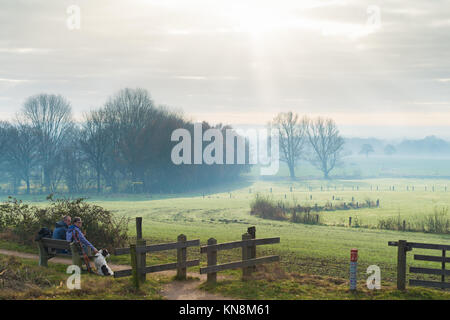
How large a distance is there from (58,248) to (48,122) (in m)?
86.3

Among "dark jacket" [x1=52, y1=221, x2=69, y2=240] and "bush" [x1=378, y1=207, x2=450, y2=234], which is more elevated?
"dark jacket" [x1=52, y1=221, x2=69, y2=240]

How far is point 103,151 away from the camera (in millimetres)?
92250

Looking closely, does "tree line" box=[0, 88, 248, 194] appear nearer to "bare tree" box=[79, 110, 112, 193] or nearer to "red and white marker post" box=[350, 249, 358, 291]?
"bare tree" box=[79, 110, 112, 193]

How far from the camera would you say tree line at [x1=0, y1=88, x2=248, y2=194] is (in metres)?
90.2

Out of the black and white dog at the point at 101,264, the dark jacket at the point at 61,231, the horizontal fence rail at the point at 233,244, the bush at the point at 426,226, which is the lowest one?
the bush at the point at 426,226

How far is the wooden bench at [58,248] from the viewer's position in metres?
18.3

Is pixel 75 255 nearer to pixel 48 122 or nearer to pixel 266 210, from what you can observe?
pixel 266 210

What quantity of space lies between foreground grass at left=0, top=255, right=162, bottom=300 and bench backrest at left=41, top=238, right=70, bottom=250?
3.04 feet

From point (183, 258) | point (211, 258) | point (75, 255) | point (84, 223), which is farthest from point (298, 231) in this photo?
point (75, 255)

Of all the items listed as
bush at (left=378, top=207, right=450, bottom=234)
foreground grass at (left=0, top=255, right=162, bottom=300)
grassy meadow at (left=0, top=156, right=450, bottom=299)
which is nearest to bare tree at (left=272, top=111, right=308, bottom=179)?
grassy meadow at (left=0, top=156, right=450, bottom=299)

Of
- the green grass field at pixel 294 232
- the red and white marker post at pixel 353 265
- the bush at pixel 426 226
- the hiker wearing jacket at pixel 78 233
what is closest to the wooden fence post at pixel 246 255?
the green grass field at pixel 294 232

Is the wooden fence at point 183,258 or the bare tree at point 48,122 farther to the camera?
the bare tree at point 48,122

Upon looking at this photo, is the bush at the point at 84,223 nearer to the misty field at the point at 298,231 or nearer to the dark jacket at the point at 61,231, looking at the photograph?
the misty field at the point at 298,231
